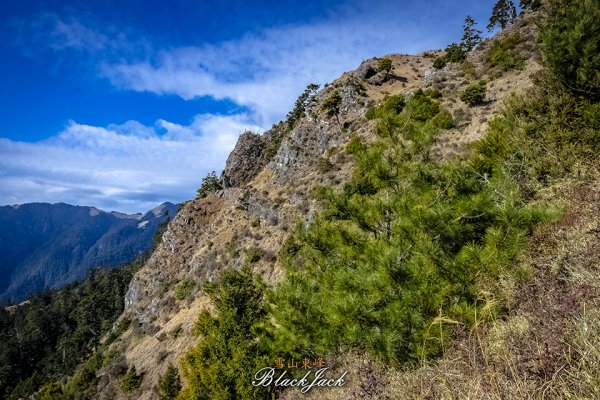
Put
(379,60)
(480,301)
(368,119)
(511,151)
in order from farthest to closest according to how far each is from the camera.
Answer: (379,60) → (368,119) → (511,151) → (480,301)

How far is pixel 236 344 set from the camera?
→ 532 inches

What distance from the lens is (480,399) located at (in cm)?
273

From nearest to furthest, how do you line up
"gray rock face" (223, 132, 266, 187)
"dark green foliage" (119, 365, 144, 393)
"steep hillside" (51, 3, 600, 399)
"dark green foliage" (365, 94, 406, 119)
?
"steep hillside" (51, 3, 600, 399), "dark green foliage" (119, 365, 144, 393), "dark green foliage" (365, 94, 406, 119), "gray rock face" (223, 132, 266, 187)

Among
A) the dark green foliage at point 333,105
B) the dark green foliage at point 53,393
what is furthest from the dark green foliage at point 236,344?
the dark green foliage at point 53,393

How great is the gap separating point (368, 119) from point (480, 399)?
4064 cm

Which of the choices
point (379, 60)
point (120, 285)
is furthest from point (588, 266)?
point (120, 285)

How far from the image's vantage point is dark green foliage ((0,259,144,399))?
69188 mm

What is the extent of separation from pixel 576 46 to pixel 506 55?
29463 millimetres

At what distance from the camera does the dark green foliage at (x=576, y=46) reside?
8844mm

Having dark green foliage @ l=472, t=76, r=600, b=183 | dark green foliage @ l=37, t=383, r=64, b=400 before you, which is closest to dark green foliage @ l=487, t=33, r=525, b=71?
dark green foliage @ l=472, t=76, r=600, b=183

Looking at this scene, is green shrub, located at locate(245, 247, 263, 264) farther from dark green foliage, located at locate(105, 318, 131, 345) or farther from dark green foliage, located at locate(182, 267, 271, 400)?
dark green foliage, located at locate(105, 318, 131, 345)

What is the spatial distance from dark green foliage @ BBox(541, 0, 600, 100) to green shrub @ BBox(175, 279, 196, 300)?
4210 centimetres

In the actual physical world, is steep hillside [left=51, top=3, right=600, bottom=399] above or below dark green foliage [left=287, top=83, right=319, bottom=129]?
below

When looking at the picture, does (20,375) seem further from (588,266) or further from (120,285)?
(588,266)
